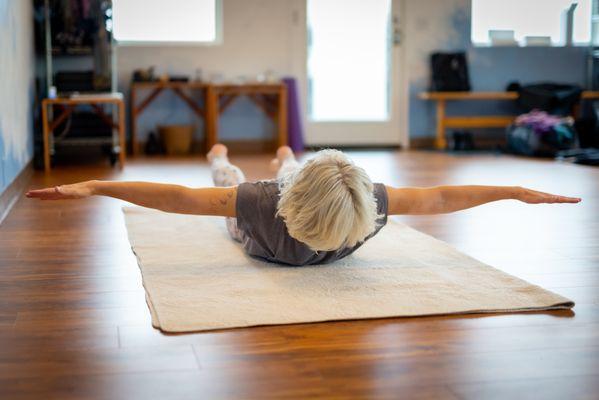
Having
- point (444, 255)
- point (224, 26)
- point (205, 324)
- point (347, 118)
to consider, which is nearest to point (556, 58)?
point (347, 118)

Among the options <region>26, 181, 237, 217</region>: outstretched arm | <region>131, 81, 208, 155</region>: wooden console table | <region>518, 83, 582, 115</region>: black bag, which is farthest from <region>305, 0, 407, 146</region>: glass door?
<region>26, 181, 237, 217</region>: outstretched arm

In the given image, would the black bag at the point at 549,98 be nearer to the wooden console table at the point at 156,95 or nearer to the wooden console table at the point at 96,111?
the wooden console table at the point at 156,95

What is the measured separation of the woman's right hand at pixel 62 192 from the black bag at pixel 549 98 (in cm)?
579

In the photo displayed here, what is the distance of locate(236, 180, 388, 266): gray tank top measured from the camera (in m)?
2.41

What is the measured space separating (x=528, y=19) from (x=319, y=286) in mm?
6156

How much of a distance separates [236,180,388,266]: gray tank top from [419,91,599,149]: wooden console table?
5.02m

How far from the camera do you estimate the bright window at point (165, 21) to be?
22.7 ft

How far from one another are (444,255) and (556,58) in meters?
5.68

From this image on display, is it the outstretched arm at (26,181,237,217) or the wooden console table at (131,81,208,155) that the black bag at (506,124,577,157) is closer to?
the wooden console table at (131,81,208,155)

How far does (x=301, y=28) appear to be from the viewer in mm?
7301

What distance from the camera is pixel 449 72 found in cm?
748

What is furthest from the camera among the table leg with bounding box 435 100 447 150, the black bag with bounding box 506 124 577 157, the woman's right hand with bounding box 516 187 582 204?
the table leg with bounding box 435 100 447 150

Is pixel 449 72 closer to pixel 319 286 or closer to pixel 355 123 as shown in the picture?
pixel 355 123

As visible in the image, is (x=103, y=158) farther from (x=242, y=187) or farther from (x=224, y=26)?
(x=242, y=187)
